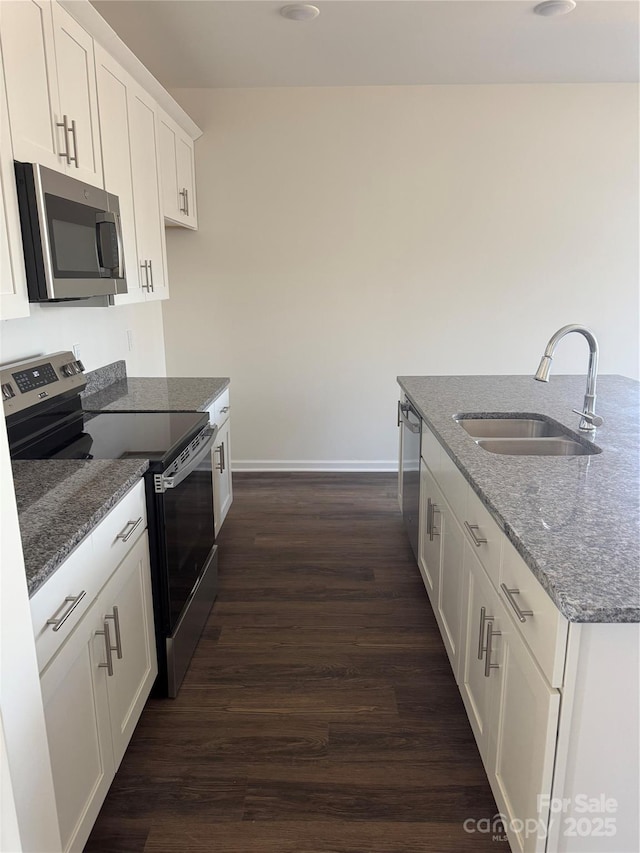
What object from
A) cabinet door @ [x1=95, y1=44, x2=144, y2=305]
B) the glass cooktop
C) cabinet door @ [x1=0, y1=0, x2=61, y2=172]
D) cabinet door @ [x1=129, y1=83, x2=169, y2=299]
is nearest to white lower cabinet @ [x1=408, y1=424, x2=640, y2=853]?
the glass cooktop

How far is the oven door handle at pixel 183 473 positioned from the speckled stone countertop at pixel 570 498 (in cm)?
93

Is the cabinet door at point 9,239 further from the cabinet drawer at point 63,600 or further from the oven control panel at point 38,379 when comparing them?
the cabinet drawer at point 63,600

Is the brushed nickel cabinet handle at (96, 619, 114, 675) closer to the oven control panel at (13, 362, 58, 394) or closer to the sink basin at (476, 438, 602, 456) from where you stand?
the oven control panel at (13, 362, 58, 394)

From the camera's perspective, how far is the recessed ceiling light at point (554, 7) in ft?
9.49

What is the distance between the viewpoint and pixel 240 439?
15.5 ft

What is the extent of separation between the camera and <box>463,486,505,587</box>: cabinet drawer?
1596 millimetres

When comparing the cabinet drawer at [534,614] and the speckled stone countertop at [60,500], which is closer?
the cabinet drawer at [534,614]

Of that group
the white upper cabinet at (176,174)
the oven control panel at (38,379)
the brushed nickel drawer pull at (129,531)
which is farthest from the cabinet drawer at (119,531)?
the white upper cabinet at (176,174)

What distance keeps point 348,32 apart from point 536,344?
7.94 ft

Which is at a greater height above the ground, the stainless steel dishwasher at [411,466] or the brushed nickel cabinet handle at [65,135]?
the brushed nickel cabinet handle at [65,135]

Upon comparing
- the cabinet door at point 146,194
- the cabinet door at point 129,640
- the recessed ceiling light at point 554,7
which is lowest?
the cabinet door at point 129,640

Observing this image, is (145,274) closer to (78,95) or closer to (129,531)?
(78,95)

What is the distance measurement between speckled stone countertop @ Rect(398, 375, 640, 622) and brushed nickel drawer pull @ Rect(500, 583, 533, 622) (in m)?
0.12

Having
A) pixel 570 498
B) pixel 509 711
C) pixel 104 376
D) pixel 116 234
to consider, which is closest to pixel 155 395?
pixel 104 376
